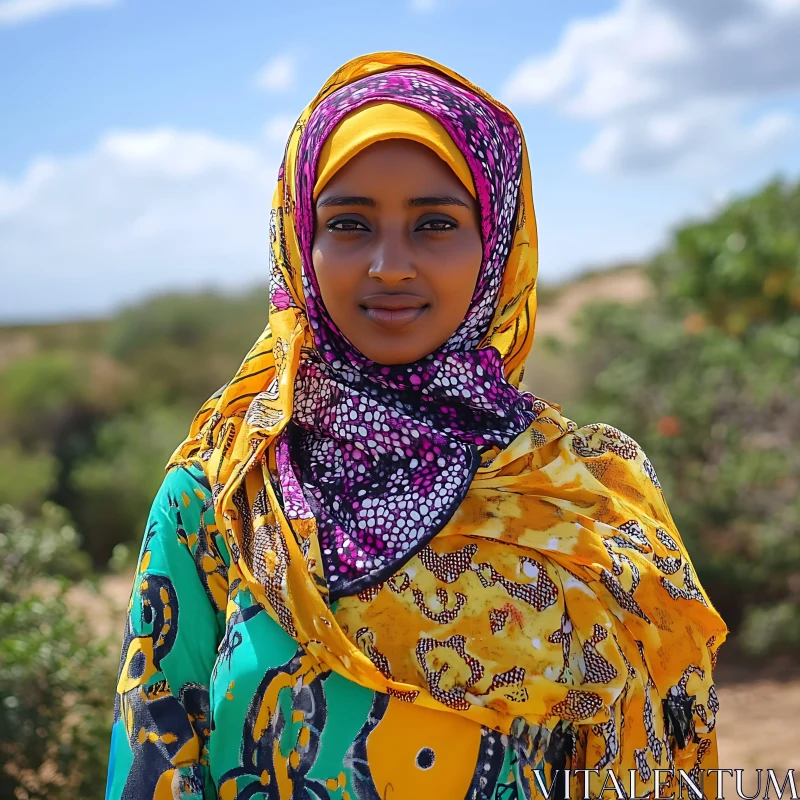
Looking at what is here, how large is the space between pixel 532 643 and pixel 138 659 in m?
0.62

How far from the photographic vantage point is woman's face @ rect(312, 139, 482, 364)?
1496mm

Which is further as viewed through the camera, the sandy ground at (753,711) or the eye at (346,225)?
the sandy ground at (753,711)

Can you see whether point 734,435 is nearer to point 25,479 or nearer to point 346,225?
point 346,225

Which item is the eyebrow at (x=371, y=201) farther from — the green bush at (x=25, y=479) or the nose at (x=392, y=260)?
the green bush at (x=25, y=479)

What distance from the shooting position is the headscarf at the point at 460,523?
1.46 metres

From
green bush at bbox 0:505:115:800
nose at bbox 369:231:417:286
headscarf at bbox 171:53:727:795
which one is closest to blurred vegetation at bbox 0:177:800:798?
green bush at bbox 0:505:115:800

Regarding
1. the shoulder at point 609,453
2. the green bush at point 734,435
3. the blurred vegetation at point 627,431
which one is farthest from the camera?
the green bush at point 734,435

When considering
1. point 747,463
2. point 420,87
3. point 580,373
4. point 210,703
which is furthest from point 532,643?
point 580,373

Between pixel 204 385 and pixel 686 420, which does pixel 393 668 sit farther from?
pixel 204 385

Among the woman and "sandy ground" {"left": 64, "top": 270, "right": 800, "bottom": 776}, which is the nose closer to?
the woman

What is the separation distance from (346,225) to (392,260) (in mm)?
116

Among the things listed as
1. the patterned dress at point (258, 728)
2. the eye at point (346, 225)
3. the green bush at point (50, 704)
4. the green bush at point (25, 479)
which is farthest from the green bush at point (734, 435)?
the green bush at point (25, 479)

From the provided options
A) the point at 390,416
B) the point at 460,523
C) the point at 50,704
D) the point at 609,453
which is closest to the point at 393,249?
the point at 390,416

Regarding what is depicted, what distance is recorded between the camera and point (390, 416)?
1.56 m
